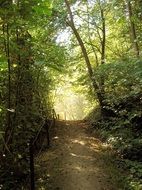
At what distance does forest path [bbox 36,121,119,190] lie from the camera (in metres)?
11.1

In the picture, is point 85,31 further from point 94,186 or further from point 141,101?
point 94,186

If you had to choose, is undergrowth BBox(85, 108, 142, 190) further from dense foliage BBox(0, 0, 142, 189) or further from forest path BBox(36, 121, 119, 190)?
forest path BBox(36, 121, 119, 190)

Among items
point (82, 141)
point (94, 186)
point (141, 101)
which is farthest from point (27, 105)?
point (82, 141)

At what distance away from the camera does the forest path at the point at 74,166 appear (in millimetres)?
11094

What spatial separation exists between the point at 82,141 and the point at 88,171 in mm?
5372

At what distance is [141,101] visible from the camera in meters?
14.7

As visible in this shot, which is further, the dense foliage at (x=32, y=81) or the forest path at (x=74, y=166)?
the forest path at (x=74, y=166)

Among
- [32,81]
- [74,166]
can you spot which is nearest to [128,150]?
[74,166]

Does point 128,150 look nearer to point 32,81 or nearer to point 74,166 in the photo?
point 74,166

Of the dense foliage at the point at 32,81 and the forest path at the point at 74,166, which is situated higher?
the dense foliage at the point at 32,81

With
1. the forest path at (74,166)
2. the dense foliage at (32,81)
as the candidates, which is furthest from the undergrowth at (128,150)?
the forest path at (74,166)

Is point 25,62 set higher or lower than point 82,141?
higher

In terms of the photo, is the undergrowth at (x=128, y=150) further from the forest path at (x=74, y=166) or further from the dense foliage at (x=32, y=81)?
the forest path at (x=74, y=166)

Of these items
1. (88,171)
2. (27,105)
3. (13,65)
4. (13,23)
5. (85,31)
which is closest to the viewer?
(13,23)
